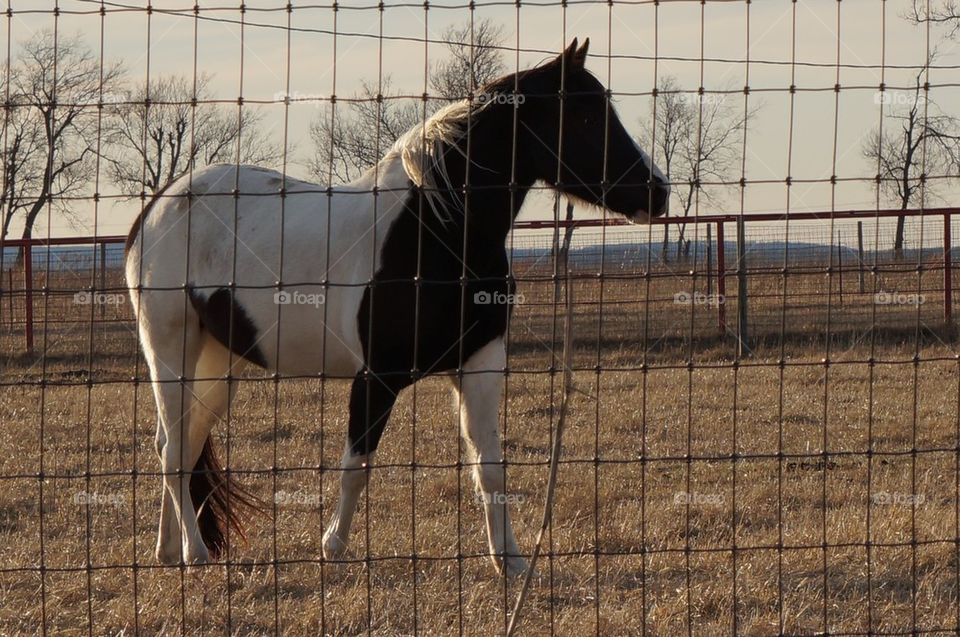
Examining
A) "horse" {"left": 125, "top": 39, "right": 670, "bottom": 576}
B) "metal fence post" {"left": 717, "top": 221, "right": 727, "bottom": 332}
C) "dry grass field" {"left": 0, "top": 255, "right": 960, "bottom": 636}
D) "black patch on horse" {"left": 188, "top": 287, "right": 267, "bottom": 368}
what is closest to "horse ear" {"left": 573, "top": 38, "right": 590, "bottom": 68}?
"horse" {"left": 125, "top": 39, "right": 670, "bottom": 576}

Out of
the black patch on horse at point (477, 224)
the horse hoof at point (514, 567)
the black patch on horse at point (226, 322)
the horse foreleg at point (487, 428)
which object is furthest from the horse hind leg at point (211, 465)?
Answer: the horse hoof at point (514, 567)

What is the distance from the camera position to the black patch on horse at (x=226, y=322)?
18.6ft

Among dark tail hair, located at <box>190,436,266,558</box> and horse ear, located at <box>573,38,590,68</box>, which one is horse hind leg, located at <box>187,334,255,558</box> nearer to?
dark tail hair, located at <box>190,436,266,558</box>

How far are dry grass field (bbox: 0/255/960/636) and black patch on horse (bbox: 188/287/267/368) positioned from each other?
367 mm

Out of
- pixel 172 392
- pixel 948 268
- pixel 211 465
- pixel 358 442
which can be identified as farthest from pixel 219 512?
pixel 948 268

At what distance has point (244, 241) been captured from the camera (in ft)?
18.7

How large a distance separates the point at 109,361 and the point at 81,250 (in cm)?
198

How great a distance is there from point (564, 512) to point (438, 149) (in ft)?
6.12

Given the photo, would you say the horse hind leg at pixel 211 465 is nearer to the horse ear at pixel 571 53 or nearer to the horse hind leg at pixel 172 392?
the horse hind leg at pixel 172 392

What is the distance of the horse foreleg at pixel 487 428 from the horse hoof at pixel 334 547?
0.61m

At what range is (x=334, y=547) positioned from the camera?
17.2 feet

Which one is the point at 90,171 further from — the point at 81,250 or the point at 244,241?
the point at 244,241

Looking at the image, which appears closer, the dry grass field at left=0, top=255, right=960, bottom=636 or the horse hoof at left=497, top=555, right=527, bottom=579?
the dry grass field at left=0, top=255, right=960, bottom=636

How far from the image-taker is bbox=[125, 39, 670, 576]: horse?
4.92 metres
